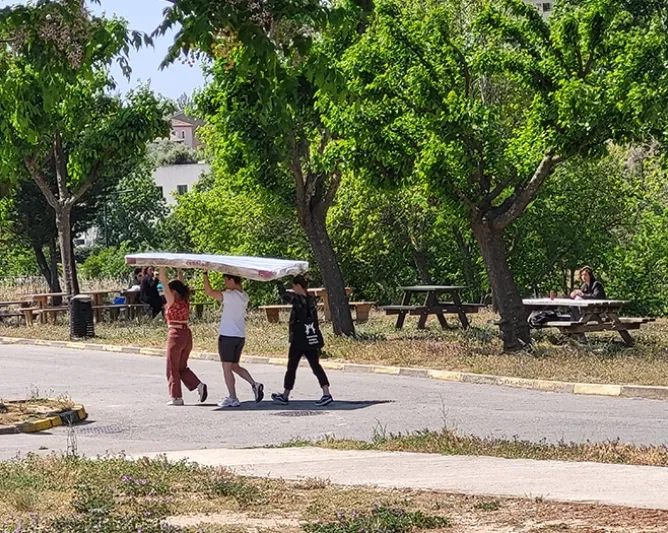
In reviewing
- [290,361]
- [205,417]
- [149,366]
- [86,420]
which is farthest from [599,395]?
[149,366]

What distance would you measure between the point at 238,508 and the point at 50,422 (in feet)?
24.4

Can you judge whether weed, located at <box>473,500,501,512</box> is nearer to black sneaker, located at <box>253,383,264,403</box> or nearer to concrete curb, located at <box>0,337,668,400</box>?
black sneaker, located at <box>253,383,264,403</box>

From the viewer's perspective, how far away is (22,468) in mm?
11602

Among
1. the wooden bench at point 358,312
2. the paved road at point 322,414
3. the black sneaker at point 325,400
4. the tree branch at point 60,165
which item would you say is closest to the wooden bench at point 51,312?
the tree branch at point 60,165

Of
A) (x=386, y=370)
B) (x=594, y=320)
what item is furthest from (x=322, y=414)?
(x=594, y=320)

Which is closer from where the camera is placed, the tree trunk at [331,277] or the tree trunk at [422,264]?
the tree trunk at [331,277]

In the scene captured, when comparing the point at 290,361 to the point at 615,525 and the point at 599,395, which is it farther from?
the point at 615,525

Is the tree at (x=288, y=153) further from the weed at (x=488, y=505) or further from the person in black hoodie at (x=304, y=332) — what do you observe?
the weed at (x=488, y=505)

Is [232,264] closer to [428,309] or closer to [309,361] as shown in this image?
[309,361]

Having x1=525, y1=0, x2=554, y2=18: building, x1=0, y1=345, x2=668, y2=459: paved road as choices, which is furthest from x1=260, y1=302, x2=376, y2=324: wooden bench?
x1=0, y1=345, x2=668, y2=459: paved road

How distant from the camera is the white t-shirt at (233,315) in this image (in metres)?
18.1

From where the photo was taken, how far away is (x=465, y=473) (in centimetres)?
1121

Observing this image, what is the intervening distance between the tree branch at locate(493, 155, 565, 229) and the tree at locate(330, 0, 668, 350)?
2 centimetres

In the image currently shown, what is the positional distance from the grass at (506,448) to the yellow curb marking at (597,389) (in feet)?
16.7
